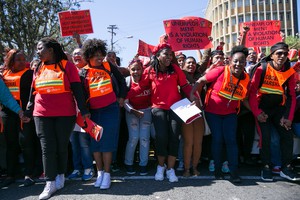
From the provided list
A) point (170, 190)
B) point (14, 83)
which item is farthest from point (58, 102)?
point (170, 190)

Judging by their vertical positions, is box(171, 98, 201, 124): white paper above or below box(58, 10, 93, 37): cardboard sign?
below

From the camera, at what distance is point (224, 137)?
4.77 metres

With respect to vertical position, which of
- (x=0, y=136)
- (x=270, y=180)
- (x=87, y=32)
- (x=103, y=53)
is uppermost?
(x=87, y=32)

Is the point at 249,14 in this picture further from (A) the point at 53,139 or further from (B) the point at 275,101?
(A) the point at 53,139

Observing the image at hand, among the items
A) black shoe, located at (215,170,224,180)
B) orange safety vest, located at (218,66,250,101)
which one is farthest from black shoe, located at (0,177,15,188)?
orange safety vest, located at (218,66,250,101)

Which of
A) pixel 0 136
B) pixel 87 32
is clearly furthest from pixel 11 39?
pixel 0 136

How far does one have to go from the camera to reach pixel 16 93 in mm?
4719

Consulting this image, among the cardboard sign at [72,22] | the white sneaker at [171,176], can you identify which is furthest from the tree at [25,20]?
the white sneaker at [171,176]

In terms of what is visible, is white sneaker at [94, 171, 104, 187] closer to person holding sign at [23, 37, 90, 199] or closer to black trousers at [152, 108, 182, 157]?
person holding sign at [23, 37, 90, 199]

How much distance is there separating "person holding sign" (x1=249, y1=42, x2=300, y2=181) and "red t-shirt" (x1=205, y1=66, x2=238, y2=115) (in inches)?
14.1

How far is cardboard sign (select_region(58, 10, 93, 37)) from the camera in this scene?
711 centimetres

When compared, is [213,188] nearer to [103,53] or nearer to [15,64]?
[103,53]

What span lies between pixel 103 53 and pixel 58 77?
2.50 feet

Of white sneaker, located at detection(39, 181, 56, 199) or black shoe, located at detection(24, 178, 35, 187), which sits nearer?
white sneaker, located at detection(39, 181, 56, 199)
